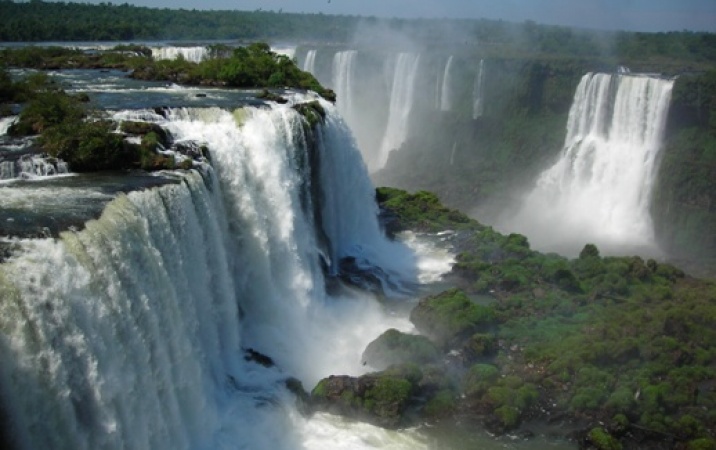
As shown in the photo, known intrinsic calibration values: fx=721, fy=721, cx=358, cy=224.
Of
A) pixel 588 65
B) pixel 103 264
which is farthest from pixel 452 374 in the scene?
pixel 588 65

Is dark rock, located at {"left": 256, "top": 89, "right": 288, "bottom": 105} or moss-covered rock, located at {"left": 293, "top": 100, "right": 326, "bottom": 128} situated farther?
dark rock, located at {"left": 256, "top": 89, "right": 288, "bottom": 105}

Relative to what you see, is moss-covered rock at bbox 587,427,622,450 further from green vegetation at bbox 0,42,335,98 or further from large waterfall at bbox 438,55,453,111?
large waterfall at bbox 438,55,453,111

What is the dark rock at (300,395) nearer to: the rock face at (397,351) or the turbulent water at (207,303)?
the turbulent water at (207,303)

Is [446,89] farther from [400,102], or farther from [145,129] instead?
[145,129]

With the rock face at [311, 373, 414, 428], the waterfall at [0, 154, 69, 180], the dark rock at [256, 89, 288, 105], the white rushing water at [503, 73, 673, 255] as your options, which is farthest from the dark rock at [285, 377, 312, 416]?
the white rushing water at [503, 73, 673, 255]

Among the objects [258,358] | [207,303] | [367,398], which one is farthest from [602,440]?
[207,303]

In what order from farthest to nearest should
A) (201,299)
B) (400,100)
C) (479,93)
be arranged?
(400,100) < (479,93) < (201,299)
